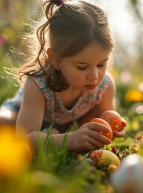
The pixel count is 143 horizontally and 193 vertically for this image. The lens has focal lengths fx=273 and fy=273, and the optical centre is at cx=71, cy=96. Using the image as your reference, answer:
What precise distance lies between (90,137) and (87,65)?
0.45m

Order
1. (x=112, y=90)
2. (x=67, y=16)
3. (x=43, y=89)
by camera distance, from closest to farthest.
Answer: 1. (x=67, y=16)
2. (x=43, y=89)
3. (x=112, y=90)

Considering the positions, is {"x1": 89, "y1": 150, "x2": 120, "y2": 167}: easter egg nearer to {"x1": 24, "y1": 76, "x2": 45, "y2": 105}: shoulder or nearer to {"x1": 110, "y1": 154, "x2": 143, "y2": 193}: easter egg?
{"x1": 110, "y1": 154, "x2": 143, "y2": 193}: easter egg

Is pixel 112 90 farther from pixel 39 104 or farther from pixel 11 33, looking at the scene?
pixel 11 33

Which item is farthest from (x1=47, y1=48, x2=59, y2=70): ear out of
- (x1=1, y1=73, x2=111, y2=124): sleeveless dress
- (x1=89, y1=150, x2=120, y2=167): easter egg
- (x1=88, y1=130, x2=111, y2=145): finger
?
(x1=89, y1=150, x2=120, y2=167): easter egg

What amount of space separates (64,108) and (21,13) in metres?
3.97

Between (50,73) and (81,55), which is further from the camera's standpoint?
(50,73)

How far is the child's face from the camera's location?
5.36 ft

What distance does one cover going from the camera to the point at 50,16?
1.86 metres

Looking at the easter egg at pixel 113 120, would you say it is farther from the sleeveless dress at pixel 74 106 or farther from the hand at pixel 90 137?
the sleeveless dress at pixel 74 106

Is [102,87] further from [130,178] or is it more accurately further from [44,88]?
[130,178]

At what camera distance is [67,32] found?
1.72 m

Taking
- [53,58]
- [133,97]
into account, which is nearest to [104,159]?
[53,58]

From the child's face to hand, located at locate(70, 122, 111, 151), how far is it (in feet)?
1.14

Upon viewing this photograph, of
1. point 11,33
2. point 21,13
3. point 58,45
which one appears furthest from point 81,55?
point 21,13
